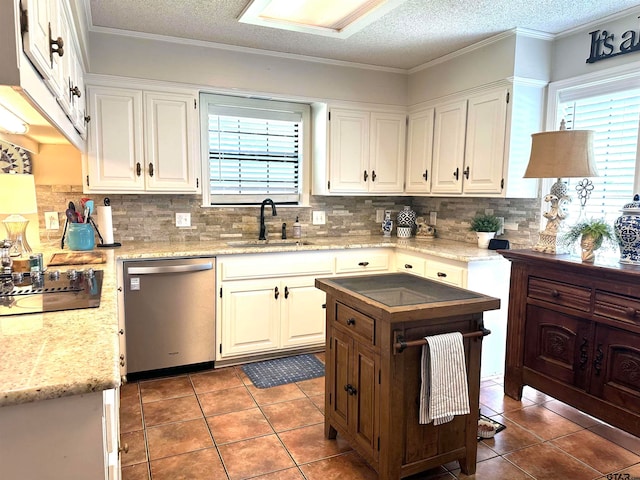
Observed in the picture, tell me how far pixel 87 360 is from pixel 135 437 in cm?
157

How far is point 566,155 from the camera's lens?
8.31 feet

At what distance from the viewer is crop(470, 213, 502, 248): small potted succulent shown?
11.4ft

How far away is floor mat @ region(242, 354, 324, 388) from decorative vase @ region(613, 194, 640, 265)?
80.9 inches

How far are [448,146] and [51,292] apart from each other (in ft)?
9.90

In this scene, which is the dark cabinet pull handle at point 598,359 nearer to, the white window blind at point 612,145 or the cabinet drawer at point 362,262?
the white window blind at point 612,145

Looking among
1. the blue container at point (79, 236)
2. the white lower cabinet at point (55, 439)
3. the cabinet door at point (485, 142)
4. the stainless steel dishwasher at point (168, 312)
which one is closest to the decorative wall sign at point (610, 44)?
the cabinet door at point (485, 142)

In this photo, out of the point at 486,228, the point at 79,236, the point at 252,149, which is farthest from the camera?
the point at 252,149

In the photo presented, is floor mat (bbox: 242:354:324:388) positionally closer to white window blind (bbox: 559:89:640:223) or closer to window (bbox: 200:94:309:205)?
window (bbox: 200:94:309:205)

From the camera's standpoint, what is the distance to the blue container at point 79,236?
116 inches

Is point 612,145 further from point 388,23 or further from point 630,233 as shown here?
point 388,23

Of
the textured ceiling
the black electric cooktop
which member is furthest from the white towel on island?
the textured ceiling

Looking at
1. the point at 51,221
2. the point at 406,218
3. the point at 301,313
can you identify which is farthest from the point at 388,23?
the point at 51,221

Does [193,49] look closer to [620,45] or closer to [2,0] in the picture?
[2,0]

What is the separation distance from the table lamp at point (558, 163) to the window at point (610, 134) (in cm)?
18
